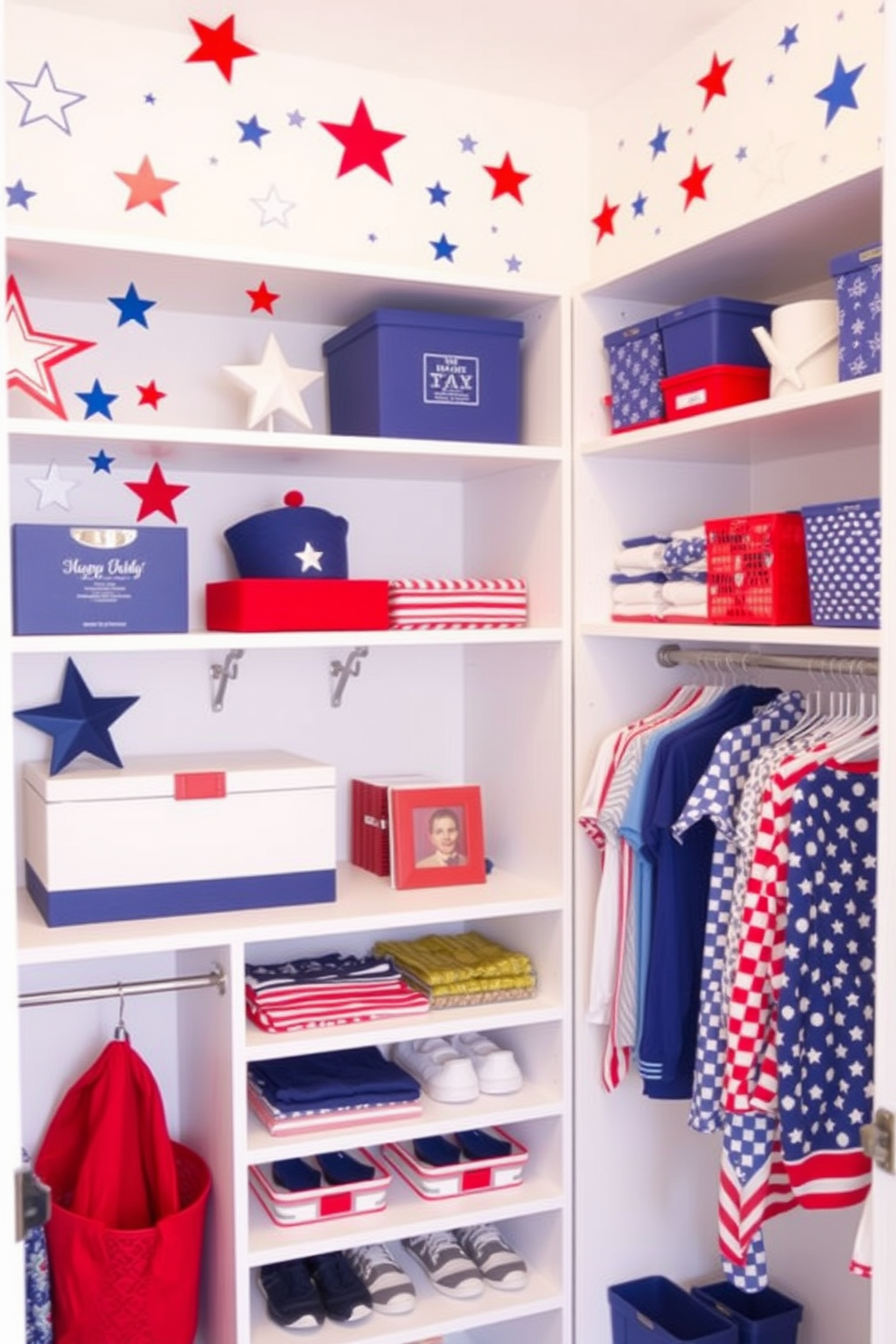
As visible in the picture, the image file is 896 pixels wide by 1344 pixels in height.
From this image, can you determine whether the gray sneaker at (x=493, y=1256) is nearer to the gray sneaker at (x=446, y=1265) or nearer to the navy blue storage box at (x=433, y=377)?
the gray sneaker at (x=446, y=1265)

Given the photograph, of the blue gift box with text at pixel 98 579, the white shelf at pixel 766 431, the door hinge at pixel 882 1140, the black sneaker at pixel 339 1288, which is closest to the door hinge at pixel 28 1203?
the door hinge at pixel 882 1140

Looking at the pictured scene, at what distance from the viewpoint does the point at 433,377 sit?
2389 millimetres

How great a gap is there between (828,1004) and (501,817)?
3.00ft

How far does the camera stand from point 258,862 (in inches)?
90.1

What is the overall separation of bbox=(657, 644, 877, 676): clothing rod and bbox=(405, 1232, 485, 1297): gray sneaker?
3.74ft

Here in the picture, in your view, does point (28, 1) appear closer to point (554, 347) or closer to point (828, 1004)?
point (554, 347)

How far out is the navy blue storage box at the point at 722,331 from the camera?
215 centimetres

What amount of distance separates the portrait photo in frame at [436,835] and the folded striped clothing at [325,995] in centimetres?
18

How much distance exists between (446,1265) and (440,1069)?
35 cm

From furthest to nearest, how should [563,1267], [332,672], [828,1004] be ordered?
[332,672], [563,1267], [828,1004]

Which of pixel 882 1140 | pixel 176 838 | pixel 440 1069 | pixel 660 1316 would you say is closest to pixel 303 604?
pixel 176 838

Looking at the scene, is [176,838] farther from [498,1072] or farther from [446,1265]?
[446,1265]

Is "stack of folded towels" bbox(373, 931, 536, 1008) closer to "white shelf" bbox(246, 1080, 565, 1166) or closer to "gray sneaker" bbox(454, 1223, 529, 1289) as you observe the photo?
"white shelf" bbox(246, 1080, 565, 1166)

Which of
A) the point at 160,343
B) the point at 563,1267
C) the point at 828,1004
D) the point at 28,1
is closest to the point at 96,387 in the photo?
the point at 160,343
